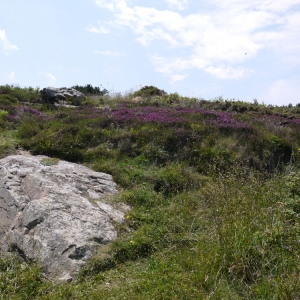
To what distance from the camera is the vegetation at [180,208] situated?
14.4 feet

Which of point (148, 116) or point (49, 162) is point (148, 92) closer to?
point (148, 116)

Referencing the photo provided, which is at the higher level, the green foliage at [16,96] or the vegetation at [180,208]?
the green foliage at [16,96]

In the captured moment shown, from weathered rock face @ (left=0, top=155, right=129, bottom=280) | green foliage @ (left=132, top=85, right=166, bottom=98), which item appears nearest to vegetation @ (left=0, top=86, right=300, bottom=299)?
weathered rock face @ (left=0, top=155, right=129, bottom=280)

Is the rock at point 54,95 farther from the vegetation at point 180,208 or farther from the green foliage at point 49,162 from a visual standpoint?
the green foliage at point 49,162

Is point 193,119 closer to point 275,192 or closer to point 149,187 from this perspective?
point 149,187

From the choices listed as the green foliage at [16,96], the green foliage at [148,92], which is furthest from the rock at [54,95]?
the green foliage at [148,92]

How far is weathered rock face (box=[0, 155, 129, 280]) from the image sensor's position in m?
5.18

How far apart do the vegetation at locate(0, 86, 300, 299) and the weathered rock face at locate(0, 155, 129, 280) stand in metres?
0.24

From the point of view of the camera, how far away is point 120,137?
1026 centimetres

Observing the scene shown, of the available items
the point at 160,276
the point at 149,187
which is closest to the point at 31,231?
the point at 160,276

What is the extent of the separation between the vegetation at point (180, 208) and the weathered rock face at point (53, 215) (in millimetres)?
235

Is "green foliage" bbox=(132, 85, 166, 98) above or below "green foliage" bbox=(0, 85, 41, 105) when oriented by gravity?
above

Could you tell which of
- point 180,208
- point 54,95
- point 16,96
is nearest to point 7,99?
point 16,96

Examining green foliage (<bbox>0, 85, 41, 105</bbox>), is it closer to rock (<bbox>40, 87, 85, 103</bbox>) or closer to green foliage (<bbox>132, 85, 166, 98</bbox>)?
rock (<bbox>40, 87, 85, 103</bbox>)
